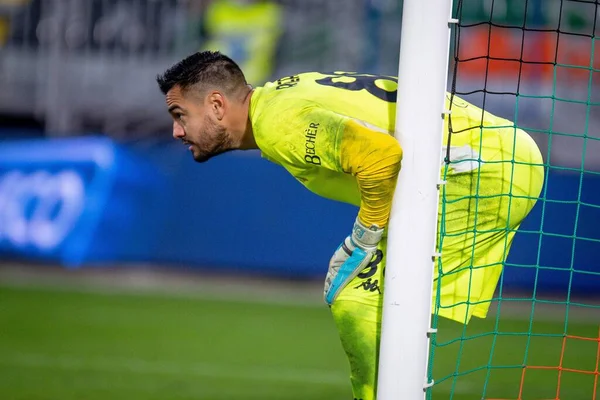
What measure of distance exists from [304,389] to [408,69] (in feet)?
12.6

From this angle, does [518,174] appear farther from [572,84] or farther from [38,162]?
[572,84]

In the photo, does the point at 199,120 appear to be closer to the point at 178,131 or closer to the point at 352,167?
the point at 178,131

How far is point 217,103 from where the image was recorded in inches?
147

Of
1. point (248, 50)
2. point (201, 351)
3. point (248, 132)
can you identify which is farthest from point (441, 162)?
point (248, 50)

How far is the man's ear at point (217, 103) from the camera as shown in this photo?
3732 mm

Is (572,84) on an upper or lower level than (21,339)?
upper

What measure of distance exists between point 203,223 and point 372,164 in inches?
307

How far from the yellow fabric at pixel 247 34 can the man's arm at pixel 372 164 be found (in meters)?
9.35

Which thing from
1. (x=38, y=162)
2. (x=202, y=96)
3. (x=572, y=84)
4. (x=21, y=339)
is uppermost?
(x=202, y=96)

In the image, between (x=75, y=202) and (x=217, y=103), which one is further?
(x=75, y=202)

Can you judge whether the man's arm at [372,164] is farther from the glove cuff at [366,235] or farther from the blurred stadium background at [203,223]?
the blurred stadium background at [203,223]

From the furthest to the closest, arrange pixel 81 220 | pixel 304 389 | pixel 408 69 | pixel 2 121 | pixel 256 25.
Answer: pixel 2 121 → pixel 256 25 → pixel 81 220 → pixel 304 389 → pixel 408 69

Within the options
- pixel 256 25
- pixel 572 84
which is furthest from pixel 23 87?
pixel 572 84

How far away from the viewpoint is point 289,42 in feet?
42.0
